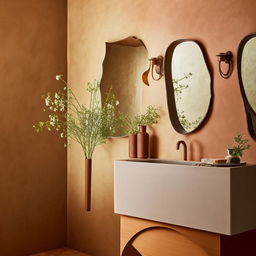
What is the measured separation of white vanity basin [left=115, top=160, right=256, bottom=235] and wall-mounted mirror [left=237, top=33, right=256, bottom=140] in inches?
15.0

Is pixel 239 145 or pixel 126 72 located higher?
pixel 126 72

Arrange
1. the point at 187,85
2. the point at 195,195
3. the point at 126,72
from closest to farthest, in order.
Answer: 1. the point at 195,195
2. the point at 187,85
3. the point at 126,72

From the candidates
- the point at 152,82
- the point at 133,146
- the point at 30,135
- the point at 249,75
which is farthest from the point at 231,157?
the point at 30,135

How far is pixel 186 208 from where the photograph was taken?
3168mm

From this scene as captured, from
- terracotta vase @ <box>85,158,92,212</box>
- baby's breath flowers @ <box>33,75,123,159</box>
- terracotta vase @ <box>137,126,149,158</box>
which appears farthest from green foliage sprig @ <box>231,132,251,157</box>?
terracotta vase @ <box>85,158,92,212</box>

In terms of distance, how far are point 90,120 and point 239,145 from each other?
59.0 inches

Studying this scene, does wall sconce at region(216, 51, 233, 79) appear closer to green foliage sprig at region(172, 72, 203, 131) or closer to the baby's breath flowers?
green foliage sprig at region(172, 72, 203, 131)

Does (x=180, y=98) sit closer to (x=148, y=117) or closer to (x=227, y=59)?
(x=148, y=117)

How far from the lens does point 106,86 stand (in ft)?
14.5

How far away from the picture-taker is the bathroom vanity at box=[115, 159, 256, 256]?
2.97m

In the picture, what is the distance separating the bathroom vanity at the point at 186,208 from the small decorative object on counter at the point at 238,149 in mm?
138

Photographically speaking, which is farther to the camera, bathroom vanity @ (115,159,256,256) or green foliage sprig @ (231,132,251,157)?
green foliage sprig @ (231,132,251,157)

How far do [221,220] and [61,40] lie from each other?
106 inches

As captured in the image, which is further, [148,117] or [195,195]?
[148,117]
